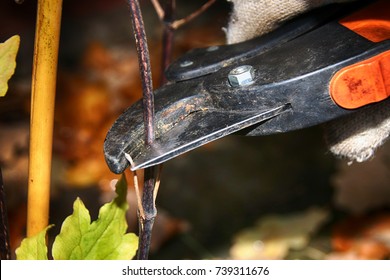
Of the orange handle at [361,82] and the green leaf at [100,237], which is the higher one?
the orange handle at [361,82]

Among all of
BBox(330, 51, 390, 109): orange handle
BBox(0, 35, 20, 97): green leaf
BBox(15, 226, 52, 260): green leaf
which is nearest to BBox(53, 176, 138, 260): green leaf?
BBox(15, 226, 52, 260): green leaf

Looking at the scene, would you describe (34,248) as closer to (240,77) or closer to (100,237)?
(100,237)

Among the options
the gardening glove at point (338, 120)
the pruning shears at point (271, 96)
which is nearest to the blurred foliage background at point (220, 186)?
the gardening glove at point (338, 120)

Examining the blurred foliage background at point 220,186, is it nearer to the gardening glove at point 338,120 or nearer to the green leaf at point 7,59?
the gardening glove at point 338,120

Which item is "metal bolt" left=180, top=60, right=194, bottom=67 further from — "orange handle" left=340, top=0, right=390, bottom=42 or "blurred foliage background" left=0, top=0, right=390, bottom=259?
"blurred foliage background" left=0, top=0, right=390, bottom=259

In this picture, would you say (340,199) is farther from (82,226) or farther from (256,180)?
(82,226)

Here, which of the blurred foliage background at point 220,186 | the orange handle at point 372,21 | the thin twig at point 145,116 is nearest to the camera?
the thin twig at point 145,116
